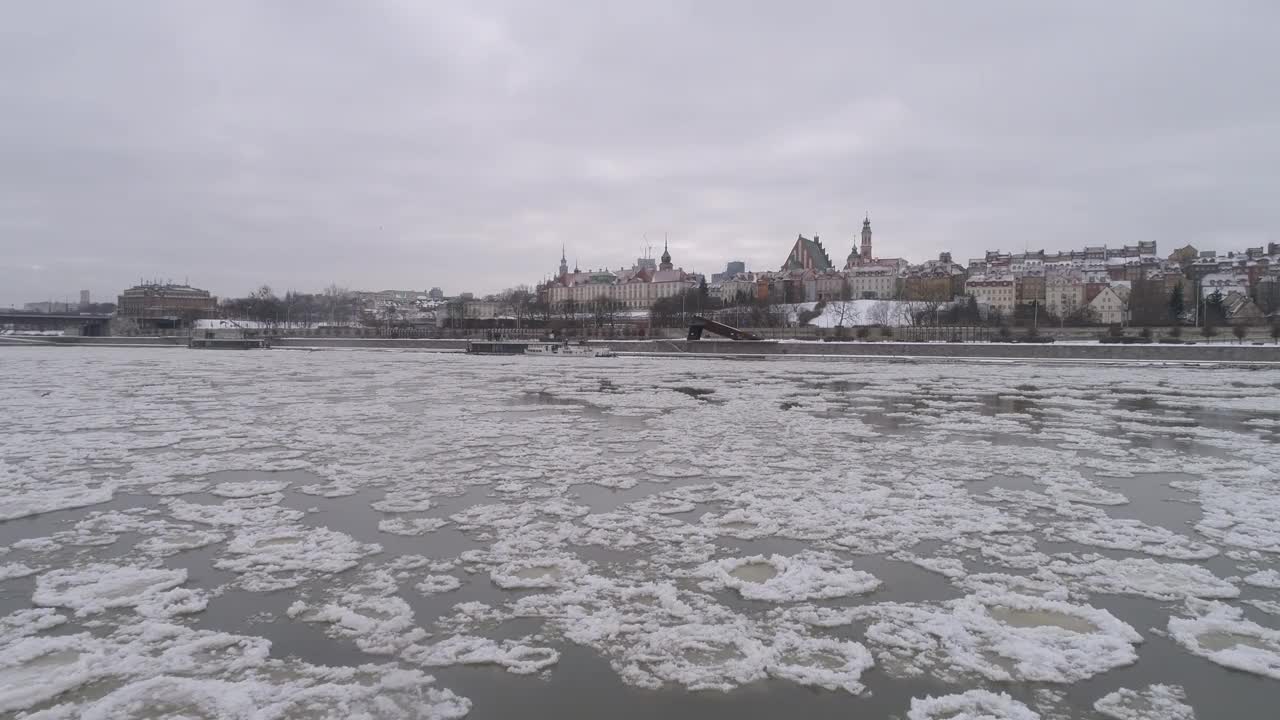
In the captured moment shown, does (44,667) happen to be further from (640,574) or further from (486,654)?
(640,574)

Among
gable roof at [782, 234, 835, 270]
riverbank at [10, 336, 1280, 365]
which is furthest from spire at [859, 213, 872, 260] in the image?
riverbank at [10, 336, 1280, 365]

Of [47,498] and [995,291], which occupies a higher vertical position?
[995,291]

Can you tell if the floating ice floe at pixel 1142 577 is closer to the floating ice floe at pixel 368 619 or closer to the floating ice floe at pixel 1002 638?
the floating ice floe at pixel 1002 638

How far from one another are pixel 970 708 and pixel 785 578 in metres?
1.65

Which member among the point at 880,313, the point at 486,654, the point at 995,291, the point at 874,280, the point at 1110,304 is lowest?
the point at 486,654

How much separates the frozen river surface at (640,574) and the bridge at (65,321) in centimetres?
9542

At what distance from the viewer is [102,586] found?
4.52 m

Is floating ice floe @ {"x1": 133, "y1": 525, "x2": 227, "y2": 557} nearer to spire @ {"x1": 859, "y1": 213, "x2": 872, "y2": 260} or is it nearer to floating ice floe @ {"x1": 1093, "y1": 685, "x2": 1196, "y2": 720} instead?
floating ice floe @ {"x1": 1093, "y1": 685, "x2": 1196, "y2": 720}

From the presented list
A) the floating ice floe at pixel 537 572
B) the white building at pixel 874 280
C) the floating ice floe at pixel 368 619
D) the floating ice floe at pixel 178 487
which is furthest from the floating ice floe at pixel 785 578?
the white building at pixel 874 280

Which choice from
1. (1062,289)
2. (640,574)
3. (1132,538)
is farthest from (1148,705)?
(1062,289)

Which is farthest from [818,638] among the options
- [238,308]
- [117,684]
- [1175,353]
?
[238,308]

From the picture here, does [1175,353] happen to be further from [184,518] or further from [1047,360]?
[184,518]

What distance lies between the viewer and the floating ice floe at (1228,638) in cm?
356

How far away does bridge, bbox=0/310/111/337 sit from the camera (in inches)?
3440
